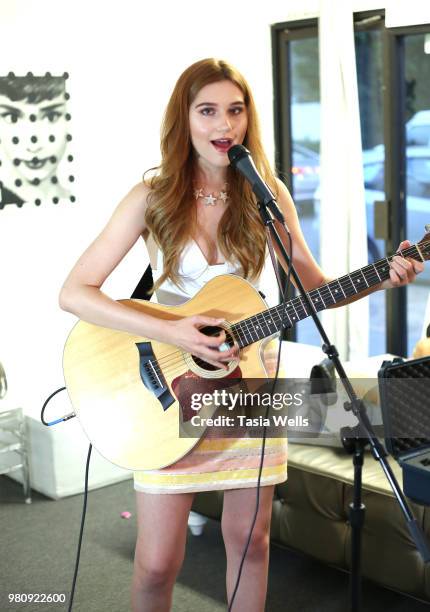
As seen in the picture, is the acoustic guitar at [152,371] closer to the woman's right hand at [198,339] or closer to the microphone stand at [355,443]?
the woman's right hand at [198,339]

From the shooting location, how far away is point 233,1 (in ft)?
15.8

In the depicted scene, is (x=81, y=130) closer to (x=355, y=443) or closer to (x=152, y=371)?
(x=152, y=371)

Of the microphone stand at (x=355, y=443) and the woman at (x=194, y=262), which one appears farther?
the woman at (x=194, y=262)

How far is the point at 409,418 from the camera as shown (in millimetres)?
1990

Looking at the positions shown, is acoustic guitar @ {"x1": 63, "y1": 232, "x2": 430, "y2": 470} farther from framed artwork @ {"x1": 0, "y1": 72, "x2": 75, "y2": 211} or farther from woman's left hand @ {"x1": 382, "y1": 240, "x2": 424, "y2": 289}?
framed artwork @ {"x1": 0, "y1": 72, "x2": 75, "y2": 211}

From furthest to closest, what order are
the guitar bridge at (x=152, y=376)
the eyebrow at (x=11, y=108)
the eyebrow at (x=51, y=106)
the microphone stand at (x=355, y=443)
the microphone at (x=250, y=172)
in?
the eyebrow at (x=51, y=106)
the eyebrow at (x=11, y=108)
the guitar bridge at (x=152, y=376)
the microphone at (x=250, y=172)
the microphone stand at (x=355, y=443)

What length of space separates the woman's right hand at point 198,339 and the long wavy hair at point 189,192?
139 mm

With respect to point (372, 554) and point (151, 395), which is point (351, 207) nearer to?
point (372, 554)

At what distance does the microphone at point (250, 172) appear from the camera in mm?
1718

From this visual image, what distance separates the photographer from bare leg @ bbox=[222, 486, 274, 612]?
2051mm

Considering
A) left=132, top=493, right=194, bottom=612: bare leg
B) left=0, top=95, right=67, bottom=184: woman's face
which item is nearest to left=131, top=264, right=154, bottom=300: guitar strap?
left=132, top=493, right=194, bottom=612: bare leg

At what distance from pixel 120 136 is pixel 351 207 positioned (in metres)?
1.23

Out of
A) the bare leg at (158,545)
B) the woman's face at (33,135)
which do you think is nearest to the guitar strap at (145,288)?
the bare leg at (158,545)

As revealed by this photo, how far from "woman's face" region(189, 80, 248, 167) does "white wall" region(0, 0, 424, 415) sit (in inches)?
88.3
